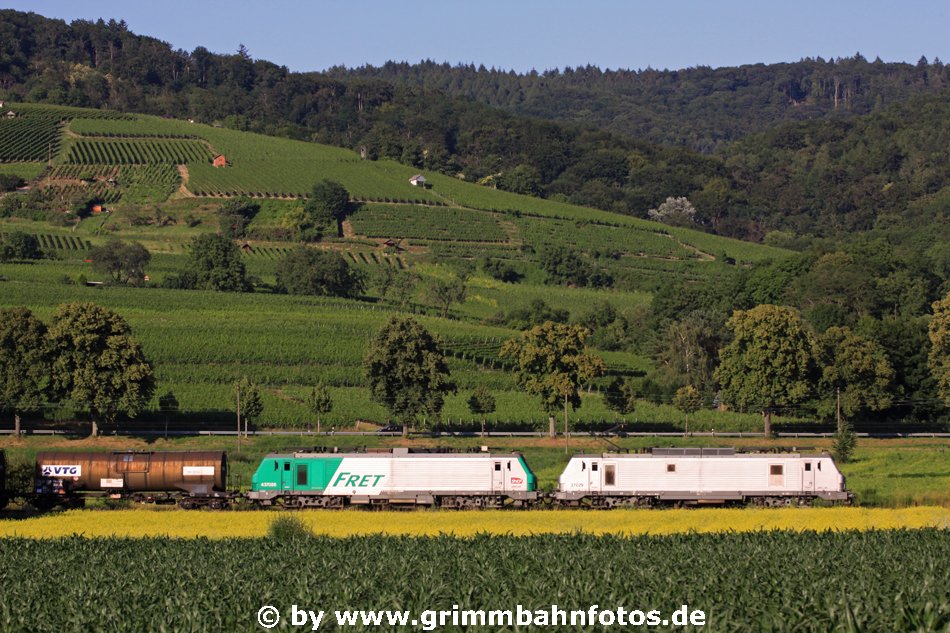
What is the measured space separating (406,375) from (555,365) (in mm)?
11776

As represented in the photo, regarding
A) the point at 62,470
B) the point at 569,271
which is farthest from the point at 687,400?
the point at 569,271

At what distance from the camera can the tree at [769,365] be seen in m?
98.1

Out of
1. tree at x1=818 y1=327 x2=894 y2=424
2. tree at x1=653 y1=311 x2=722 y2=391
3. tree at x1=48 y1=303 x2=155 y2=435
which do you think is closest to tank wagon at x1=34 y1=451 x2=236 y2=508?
tree at x1=48 y1=303 x2=155 y2=435

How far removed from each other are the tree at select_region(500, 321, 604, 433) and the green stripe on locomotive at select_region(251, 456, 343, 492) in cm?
3341

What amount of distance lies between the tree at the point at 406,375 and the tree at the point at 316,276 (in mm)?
55729

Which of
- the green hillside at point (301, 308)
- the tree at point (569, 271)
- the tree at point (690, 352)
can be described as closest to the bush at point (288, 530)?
the green hillside at point (301, 308)

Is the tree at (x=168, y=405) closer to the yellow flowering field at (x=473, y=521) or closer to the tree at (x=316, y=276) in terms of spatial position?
the yellow flowering field at (x=473, y=521)

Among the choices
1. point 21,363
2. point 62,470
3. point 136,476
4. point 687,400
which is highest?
point 21,363

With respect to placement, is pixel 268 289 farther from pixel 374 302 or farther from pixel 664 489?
pixel 664 489

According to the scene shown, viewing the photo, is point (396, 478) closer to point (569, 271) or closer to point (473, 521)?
point (473, 521)

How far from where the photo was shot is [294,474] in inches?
2457

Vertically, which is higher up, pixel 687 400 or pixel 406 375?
pixel 406 375

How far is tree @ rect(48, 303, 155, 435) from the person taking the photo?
89.9 metres

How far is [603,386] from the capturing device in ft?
368
